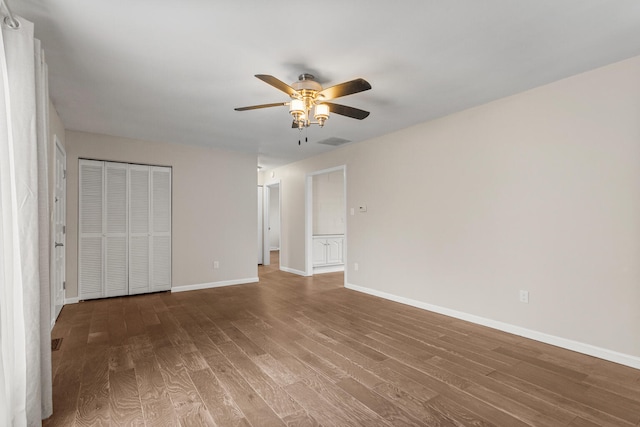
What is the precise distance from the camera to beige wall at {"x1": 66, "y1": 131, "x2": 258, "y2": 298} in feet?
16.7

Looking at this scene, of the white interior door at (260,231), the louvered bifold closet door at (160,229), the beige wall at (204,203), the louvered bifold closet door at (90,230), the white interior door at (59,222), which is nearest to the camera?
the white interior door at (59,222)

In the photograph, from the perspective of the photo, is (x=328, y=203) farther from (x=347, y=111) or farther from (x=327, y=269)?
(x=347, y=111)

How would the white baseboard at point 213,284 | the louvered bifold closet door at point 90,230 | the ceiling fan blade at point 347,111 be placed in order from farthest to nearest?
the white baseboard at point 213,284
the louvered bifold closet door at point 90,230
the ceiling fan blade at point 347,111

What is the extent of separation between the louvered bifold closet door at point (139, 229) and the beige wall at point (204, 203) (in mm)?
275

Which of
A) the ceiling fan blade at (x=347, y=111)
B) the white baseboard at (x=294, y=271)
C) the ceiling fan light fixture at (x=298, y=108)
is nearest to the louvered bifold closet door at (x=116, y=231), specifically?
the white baseboard at (x=294, y=271)

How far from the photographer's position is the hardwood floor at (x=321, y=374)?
196 centimetres

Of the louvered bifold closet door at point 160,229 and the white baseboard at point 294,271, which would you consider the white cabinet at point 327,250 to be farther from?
the louvered bifold closet door at point 160,229

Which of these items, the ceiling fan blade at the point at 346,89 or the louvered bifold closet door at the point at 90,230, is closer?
the ceiling fan blade at the point at 346,89

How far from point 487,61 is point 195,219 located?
488cm

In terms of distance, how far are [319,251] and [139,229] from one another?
3.55 meters

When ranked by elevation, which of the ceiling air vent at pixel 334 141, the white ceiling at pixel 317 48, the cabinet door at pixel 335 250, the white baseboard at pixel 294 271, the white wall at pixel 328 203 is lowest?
the white baseboard at pixel 294 271

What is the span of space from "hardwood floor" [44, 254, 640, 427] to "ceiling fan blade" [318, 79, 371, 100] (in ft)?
7.26

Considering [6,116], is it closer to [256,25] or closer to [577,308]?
[256,25]

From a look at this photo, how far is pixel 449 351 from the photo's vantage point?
2.90 meters
